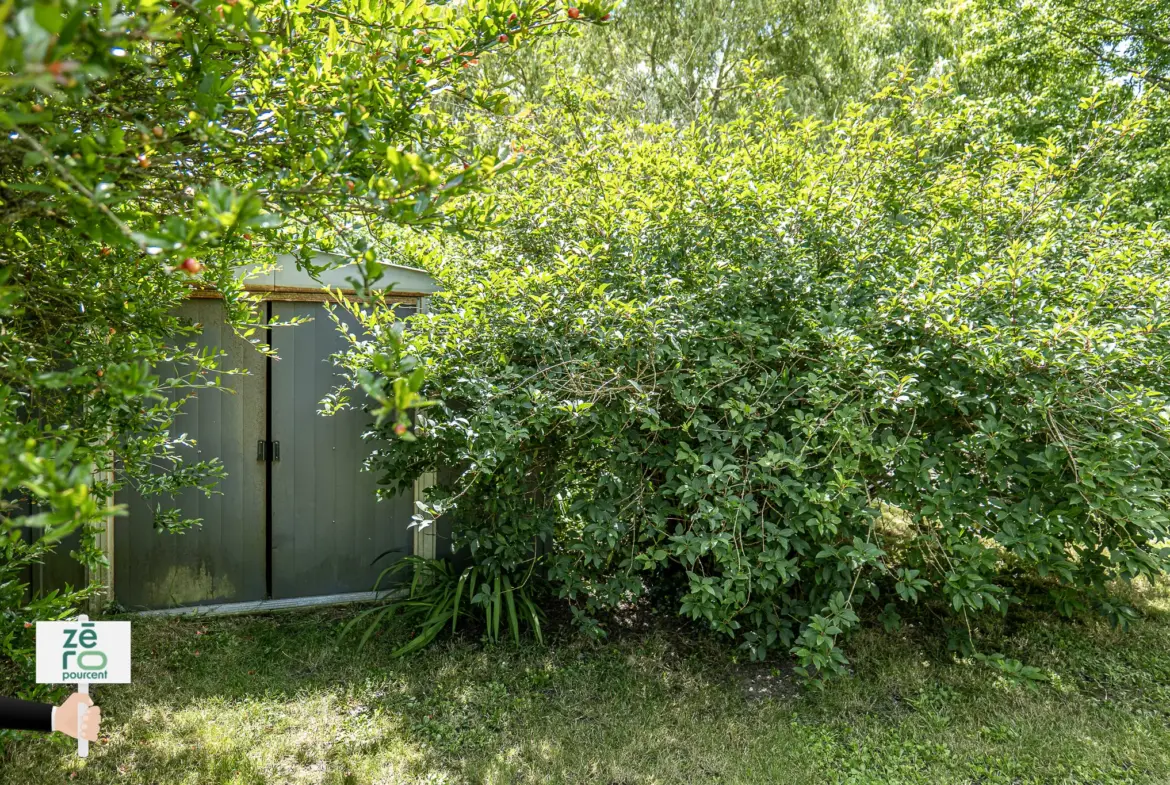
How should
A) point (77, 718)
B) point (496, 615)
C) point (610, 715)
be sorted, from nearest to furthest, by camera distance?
1. point (77, 718)
2. point (610, 715)
3. point (496, 615)

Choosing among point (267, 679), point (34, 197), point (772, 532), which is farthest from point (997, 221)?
point (267, 679)

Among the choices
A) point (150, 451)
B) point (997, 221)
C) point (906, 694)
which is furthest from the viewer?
point (997, 221)

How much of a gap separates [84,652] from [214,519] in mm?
2503

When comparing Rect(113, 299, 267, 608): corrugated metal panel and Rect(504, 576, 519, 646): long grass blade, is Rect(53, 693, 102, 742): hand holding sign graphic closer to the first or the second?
Rect(504, 576, 519, 646): long grass blade

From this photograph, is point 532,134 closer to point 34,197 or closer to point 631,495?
point 631,495

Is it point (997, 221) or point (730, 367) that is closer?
point (730, 367)

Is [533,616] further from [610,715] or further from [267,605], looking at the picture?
[267,605]

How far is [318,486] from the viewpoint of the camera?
4.48 m

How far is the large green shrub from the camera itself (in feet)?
9.89

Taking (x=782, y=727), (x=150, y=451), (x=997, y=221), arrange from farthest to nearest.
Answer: (x=997, y=221), (x=782, y=727), (x=150, y=451)

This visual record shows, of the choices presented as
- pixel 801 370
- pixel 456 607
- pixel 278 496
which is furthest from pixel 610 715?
pixel 278 496

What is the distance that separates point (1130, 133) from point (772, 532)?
274 centimetres

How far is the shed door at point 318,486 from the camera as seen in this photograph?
4406mm

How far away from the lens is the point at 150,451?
2604mm
